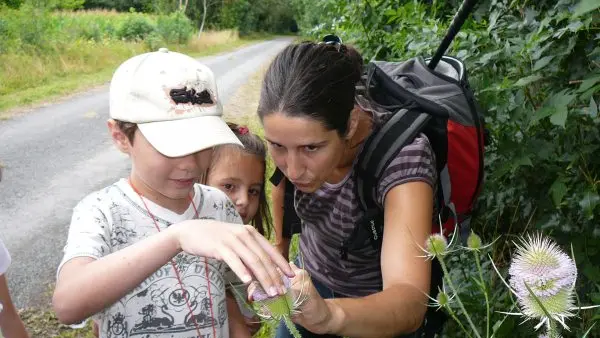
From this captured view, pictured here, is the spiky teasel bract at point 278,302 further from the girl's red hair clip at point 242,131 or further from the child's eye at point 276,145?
the girl's red hair clip at point 242,131

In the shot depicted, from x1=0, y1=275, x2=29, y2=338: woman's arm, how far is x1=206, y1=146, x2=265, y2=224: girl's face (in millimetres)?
788

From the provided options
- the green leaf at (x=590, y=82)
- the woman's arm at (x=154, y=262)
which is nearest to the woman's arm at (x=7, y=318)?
the woman's arm at (x=154, y=262)

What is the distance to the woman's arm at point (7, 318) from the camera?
1.90 metres

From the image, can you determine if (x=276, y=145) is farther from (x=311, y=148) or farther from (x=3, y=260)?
(x=3, y=260)

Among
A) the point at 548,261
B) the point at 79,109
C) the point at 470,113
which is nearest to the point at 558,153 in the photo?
A: the point at 470,113

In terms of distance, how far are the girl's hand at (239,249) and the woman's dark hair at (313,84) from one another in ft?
1.86

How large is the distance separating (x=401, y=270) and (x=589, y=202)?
32.1 inches

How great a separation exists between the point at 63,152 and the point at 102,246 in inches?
270

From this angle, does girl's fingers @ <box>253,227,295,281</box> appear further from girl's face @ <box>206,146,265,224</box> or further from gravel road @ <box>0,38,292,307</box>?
gravel road @ <box>0,38,292,307</box>

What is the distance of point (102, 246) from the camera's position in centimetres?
145

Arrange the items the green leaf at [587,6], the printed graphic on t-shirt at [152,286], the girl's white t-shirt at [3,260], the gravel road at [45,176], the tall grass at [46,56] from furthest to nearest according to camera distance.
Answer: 1. the tall grass at [46,56]
2. the gravel road at [45,176]
3. the girl's white t-shirt at [3,260]
4. the printed graphic on t-shirt at [152,286]
5. the green leaf at [587,6]

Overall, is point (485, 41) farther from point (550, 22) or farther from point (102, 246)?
point (102, 246)

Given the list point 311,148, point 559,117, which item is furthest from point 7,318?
point 559,117

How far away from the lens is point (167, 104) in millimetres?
1628
